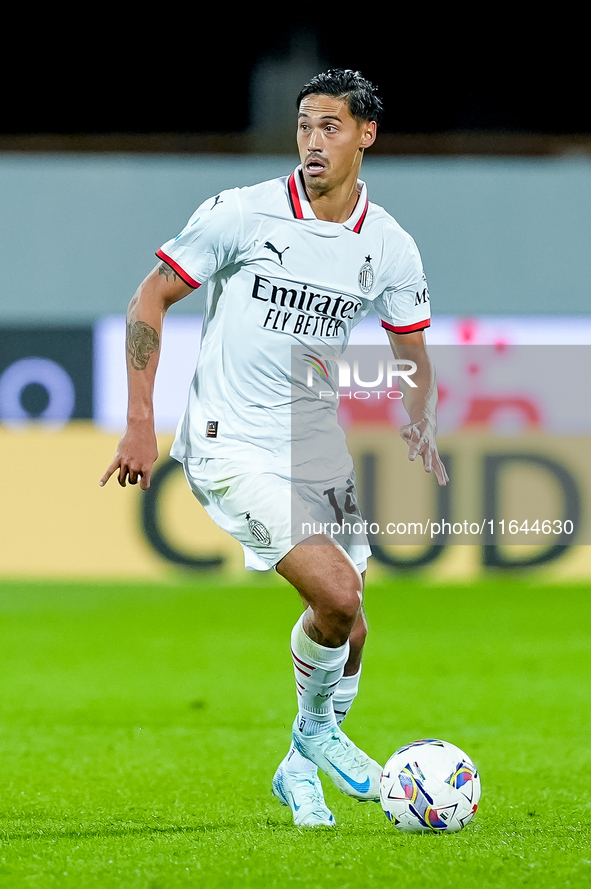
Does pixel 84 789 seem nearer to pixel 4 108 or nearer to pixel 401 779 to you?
pixel 401 779

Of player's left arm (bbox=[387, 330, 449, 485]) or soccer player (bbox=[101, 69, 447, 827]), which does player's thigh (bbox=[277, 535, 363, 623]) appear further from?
player's left arm (bbox=[387, 330, 449, 485])

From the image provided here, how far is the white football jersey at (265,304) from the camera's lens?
344 cm

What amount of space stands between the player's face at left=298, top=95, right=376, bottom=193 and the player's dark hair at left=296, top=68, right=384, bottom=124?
16mm

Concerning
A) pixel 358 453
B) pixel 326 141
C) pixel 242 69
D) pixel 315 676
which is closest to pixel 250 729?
pixel 315 676

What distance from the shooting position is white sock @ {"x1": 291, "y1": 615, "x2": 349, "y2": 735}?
334cm

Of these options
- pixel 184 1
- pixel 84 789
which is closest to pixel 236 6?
Answer: pixel 184 1

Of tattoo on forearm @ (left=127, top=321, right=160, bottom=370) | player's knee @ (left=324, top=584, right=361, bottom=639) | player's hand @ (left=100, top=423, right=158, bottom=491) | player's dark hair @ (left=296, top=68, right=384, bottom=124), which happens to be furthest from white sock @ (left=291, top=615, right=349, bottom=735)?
player's dark hair @ (left=296, top=68, right=384, bottom=124)

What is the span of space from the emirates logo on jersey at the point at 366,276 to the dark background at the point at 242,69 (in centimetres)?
1066

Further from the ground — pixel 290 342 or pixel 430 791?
pixel 290 342

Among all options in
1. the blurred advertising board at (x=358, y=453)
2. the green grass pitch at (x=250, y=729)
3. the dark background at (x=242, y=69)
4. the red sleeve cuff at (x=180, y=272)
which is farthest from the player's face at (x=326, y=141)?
the dark background at (x=242, y=69)

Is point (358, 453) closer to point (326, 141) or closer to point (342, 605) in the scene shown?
point (326, 141)

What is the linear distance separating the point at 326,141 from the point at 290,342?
0.60 metres

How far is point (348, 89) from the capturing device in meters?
3.46

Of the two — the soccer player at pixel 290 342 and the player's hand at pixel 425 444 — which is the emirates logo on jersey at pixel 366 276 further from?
the player's hand at pixel 425 444
